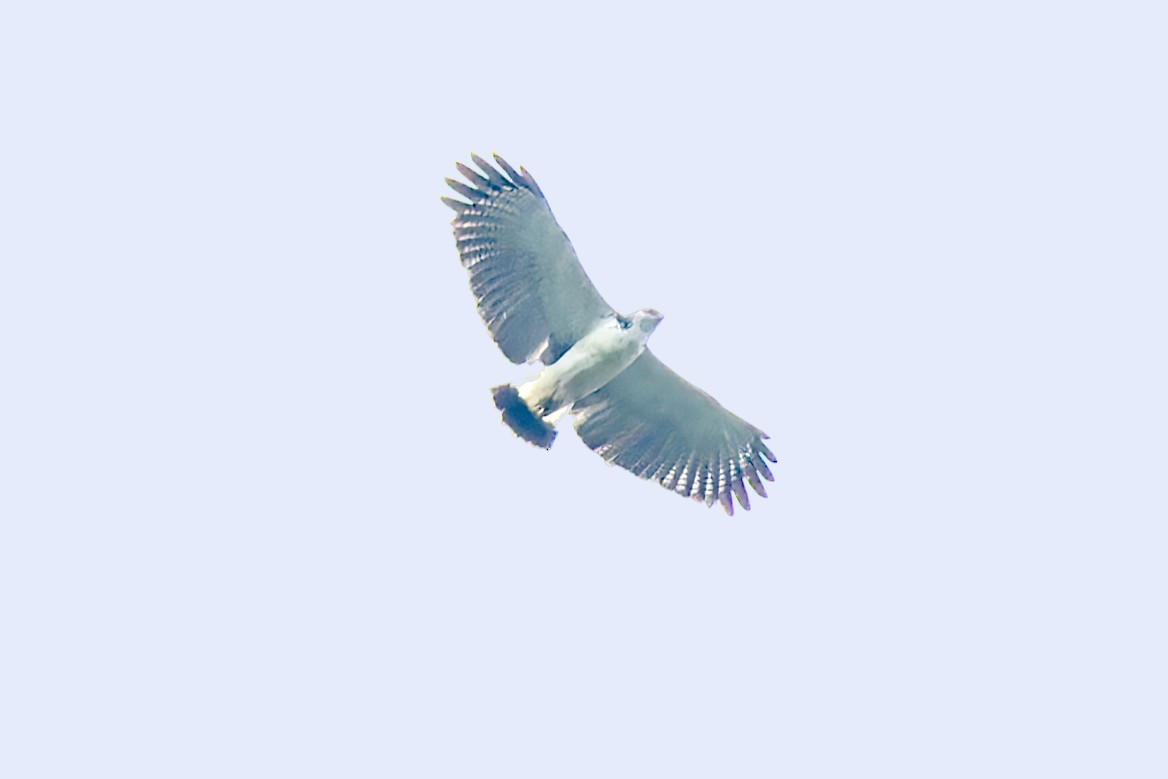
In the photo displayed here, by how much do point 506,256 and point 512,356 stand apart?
1.02 m

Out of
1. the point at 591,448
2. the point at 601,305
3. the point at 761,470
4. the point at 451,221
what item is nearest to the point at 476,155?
the point at 451,221

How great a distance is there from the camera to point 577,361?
1748cm

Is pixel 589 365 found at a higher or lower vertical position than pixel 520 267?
lower

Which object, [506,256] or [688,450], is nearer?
[506,256]

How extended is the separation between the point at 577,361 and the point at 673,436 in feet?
5.16

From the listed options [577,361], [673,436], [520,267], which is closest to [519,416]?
[577,361]

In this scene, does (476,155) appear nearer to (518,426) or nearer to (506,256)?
(506,256)

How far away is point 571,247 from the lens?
17.2 m

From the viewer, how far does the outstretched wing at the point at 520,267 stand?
56.1 ft

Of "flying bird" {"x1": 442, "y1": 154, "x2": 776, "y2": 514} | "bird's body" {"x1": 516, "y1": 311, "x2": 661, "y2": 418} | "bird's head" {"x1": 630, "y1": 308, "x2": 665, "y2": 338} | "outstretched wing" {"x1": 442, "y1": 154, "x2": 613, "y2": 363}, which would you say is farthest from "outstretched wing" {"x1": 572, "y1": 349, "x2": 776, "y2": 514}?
"outstretched wing" {"x1": 442, "y1": 154, "x2": 613, "y2": 363}

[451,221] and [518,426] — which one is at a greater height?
[451,221]

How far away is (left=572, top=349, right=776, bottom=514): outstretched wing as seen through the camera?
18047 mm

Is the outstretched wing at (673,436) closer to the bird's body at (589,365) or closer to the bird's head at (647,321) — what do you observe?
the bird's body at (589,365)

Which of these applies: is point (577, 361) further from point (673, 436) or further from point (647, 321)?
point (673, 436)
